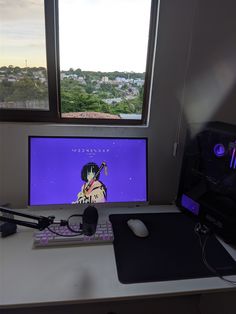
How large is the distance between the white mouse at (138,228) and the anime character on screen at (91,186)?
18 cm

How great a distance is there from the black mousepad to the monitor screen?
174mm

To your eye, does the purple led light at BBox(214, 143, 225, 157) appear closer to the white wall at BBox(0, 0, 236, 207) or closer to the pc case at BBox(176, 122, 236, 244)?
the pc case at BBox(176, 122, 236, 244)

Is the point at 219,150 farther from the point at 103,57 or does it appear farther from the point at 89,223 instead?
the point at 103,57

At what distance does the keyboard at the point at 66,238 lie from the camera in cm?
106

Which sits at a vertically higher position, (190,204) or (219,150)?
(219,150)

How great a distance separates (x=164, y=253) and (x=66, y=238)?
1.39ft

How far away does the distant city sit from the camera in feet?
4.54

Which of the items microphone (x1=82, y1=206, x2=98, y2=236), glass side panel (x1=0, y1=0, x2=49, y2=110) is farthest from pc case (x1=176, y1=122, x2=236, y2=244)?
glass side panel (x1=0, y1=0, x2=49, y2=110)

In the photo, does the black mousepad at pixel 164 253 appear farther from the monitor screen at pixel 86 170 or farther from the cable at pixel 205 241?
the monitor screen at pixel 86 170

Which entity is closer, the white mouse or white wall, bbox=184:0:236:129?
the white mouse

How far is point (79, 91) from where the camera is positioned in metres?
1.46

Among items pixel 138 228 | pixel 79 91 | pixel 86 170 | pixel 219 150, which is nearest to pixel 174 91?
pixel 219 150

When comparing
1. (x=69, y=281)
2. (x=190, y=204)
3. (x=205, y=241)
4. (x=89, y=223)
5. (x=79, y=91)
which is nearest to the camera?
(x=69, y=281)

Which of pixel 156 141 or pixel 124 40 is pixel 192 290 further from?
pixel 124 40
